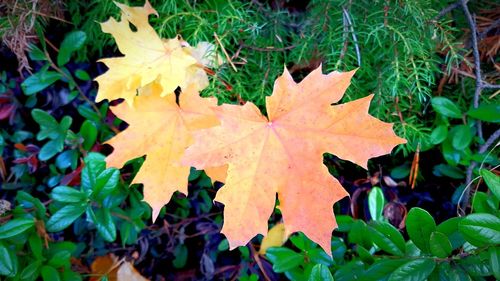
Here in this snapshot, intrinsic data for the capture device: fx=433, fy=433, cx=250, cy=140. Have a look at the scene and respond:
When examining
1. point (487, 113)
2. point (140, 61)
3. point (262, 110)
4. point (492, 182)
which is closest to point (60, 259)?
point (140, 61)

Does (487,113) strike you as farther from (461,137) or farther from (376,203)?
(376,203)

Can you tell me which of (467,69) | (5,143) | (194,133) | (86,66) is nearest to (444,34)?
(467,69)

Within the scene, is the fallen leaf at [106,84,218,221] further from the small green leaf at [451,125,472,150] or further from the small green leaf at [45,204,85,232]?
the small green leaf at [451,125,472,150]

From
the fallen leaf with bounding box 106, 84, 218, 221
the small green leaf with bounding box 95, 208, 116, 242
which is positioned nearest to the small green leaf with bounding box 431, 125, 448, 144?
the fallen leaf with bounding box 106, 84, 218, 221

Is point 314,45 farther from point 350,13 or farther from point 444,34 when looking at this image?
point 444,34

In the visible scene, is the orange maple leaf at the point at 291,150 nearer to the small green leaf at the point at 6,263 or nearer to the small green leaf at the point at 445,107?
the small green leaf at the point at 445,107

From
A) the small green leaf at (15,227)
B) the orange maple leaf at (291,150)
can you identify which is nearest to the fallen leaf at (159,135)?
the orange maple leaf at (291,150)
